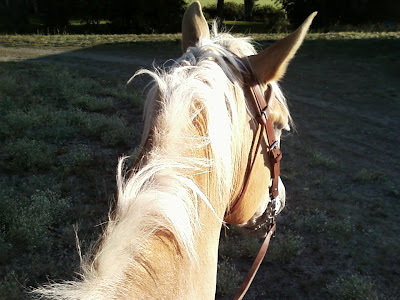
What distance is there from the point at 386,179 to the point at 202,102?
16.9ft

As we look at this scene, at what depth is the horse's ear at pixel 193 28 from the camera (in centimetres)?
196

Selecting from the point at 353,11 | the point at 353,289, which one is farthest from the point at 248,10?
the point at 353,289

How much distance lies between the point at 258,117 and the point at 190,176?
46 cm

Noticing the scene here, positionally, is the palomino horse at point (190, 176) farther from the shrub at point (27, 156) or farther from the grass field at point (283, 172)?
the shrub at point (27, 156)

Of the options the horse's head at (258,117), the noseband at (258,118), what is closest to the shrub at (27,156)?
the horse's head at (258,117)

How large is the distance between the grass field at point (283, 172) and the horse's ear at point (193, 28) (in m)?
1.82

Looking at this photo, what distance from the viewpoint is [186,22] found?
201 centimetres

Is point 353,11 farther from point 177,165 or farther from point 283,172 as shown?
point 177,165

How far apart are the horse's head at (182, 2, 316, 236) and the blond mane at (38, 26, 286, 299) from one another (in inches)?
1.4

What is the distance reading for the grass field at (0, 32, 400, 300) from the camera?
374cm

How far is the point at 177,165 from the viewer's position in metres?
1.21

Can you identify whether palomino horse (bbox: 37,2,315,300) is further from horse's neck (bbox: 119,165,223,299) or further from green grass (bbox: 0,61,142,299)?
green grass (bbox: 0,61,142,299)

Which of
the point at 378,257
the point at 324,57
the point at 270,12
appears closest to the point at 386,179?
the point at 378,257

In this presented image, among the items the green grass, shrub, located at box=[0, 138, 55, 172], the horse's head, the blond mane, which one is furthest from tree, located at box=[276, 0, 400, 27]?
the blond mane
